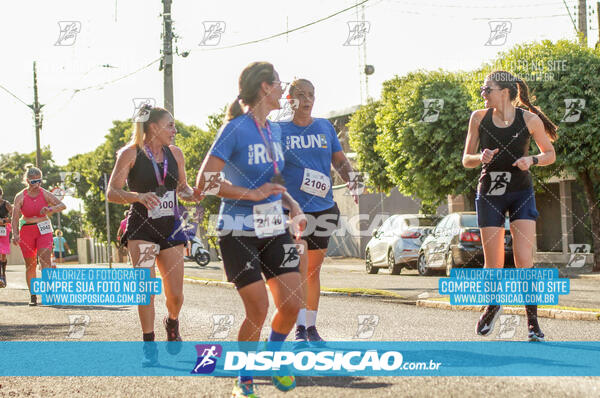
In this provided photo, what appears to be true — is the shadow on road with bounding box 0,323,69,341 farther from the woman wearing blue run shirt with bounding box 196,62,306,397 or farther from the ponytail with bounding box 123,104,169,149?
the woman wearing blue run shirt with bounding box 196,62,306,397

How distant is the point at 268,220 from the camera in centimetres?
495

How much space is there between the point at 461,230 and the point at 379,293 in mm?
5844

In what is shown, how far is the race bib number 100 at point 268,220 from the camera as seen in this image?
4918 millimetres

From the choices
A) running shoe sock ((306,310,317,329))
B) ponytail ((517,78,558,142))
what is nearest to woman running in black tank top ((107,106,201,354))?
running shoe sock ((306,310,317,329))

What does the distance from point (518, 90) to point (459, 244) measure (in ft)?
39.8

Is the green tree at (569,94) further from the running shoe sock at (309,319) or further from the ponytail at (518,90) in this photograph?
the running shoe sock at (309,319)

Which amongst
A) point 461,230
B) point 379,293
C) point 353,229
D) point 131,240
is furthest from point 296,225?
point 353,229

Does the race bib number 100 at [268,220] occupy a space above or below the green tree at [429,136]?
below

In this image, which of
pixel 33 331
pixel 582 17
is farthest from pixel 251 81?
pixel 582 17

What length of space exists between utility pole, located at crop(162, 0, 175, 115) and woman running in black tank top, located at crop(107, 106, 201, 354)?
12.9 meters

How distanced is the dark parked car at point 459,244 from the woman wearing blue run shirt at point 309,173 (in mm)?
11730

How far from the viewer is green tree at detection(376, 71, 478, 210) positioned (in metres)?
25.7

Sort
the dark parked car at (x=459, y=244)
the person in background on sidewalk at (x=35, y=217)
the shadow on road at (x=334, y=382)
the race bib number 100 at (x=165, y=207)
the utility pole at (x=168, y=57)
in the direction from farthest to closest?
the utility pole at (x=168, y=57) < the dark parked car at (x=459, y=244) < the person in background on sidewalk at (x=35, y=217) < the race bib number 100 at (x=165, y=207) < the shadow on road at (x=334, y=382)

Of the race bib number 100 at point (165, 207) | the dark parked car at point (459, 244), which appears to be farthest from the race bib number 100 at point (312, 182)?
the dark parked car at point (459, 244)
